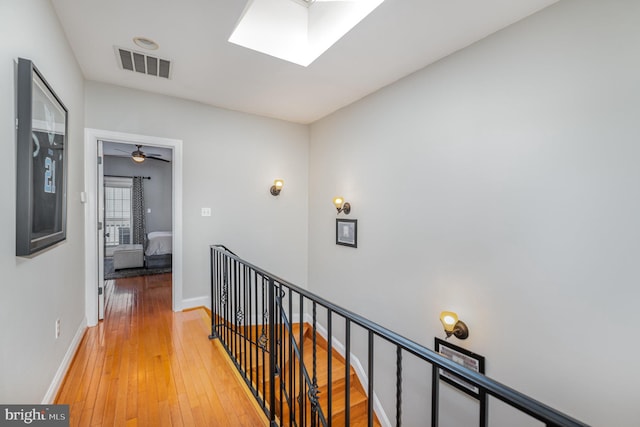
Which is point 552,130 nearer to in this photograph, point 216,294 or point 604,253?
point 604,253

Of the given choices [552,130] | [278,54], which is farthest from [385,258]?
[278,54]

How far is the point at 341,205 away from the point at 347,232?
0.37m

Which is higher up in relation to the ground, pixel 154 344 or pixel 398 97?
pixel 398 97

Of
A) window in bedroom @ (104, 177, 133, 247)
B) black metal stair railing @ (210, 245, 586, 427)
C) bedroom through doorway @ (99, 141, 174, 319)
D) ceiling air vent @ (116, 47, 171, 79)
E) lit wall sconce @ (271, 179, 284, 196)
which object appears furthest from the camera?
window in bedroom @ (104, 177, 133, 247)

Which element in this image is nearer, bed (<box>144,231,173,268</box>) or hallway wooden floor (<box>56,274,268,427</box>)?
hallway wooden floor (<box>56,274,268,427</box>)

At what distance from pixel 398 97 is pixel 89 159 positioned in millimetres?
3277

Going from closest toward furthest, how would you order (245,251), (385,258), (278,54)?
(278,54), (385,258), (245,251)

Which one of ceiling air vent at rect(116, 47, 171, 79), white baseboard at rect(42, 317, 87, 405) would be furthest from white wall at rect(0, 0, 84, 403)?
ceiling air vent at rect(116, 47, 171, 79)

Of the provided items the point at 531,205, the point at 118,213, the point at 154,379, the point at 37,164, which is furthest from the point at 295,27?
the point at 118,213

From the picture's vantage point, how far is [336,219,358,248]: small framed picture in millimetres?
3582

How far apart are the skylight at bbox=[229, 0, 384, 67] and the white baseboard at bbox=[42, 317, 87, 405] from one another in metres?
2.74

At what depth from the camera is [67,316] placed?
2.22m

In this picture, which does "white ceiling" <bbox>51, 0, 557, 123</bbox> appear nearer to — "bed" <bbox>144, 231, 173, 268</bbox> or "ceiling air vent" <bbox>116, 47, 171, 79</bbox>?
"ceiling air vent" <bbox>116, 47, 171, 79</bbox>

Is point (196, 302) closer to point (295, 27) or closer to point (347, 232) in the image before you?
point (347, 232)
